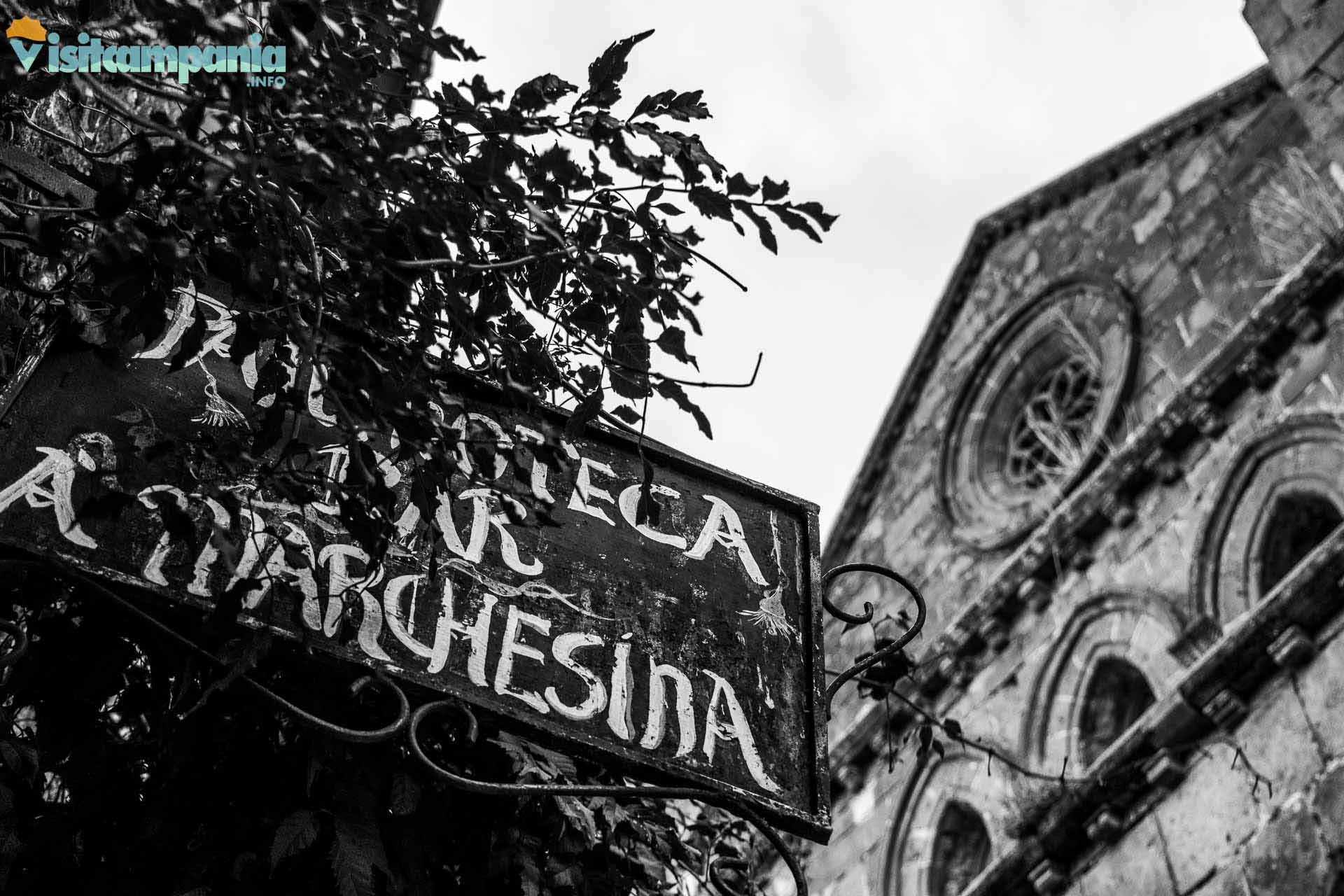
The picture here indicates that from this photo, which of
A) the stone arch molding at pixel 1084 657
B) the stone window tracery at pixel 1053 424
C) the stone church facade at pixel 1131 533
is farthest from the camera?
the stone window tracery at pixel 1053 424

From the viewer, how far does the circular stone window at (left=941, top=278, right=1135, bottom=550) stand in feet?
36.3

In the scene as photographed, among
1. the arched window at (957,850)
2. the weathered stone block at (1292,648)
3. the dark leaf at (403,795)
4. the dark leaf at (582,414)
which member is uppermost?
the arched window at (957,850)

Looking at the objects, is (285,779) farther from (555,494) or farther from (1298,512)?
(1298,512)

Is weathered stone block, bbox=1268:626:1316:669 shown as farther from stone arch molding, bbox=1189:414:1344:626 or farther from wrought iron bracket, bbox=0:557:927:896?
wrought iron bracket, bbox=0:557:927:896

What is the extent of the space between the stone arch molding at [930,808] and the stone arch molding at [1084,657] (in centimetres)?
35

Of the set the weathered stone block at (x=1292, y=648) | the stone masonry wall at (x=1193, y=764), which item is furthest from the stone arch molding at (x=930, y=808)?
the weathered stone block at (x=1292, y=648)

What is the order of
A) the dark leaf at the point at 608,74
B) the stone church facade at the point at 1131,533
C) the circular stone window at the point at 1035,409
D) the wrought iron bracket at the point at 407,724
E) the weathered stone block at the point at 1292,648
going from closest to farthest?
the wrought iron bracket at the point at 407,724
the dark leaf at the point at 608,74
the weathered stone block at the point at 1292,648
the stone church facade at the point at 1131,533
the circular stone window at the point at 1035,409

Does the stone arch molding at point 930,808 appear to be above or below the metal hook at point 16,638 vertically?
above

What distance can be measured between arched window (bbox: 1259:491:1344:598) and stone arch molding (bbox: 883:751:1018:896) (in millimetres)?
1951

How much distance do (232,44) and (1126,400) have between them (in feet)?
30.2

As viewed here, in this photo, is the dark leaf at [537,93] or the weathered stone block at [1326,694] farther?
the weathered stone block at [1326,694]

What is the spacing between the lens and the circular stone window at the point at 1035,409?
36.3 ft

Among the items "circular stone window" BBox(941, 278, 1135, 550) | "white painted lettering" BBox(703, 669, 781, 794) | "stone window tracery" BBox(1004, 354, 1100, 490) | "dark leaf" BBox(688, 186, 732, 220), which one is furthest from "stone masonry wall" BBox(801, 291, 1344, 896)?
"dark leaf" BBox(688, 186, 732, 220)

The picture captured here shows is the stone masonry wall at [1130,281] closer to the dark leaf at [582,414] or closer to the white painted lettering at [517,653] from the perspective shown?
the dark leaf at [582,414]
